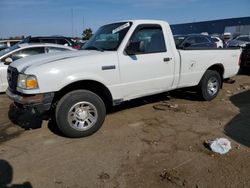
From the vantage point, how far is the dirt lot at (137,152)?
3.59 meters

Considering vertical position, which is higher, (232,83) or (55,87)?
(55,87)

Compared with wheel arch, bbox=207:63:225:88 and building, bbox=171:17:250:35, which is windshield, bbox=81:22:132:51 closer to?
wheel arch, bbox=207:63:225:88

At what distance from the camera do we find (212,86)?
718cm

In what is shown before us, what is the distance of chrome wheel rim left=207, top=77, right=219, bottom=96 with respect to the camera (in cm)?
705

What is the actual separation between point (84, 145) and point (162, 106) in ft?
8.74

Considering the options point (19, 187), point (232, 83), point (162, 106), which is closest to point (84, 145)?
point (19, 187)

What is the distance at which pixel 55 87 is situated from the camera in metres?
4.49

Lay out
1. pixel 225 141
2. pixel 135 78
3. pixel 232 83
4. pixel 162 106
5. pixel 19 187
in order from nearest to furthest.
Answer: pixel 19 187
pixel 225 141
pixel 135 78
pixel 162 106
pixel 232 83

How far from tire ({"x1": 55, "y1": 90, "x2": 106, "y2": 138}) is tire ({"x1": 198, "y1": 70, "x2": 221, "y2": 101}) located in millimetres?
2931

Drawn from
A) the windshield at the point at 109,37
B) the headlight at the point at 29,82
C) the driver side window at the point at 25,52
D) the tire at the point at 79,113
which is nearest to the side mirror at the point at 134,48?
the windshield at the point at 109,37

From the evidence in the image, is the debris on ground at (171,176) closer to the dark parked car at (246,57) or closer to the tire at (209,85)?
the tire at (209,85)

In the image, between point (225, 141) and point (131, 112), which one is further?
point (131, 112)

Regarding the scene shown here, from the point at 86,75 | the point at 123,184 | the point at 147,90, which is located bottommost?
the point at 123,184

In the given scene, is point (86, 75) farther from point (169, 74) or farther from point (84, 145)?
point (169, 74)
